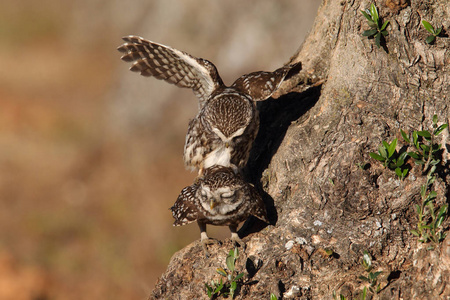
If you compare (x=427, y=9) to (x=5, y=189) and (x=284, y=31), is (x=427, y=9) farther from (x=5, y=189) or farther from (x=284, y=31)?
(x=5, y=189)

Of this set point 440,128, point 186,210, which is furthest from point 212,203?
point 440,128

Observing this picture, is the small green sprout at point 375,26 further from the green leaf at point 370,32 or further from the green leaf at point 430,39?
the green leaf at point 430,39

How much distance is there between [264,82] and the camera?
5652 millimetres

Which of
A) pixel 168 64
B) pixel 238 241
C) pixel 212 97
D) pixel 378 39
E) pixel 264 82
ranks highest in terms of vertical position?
pixel 168 64

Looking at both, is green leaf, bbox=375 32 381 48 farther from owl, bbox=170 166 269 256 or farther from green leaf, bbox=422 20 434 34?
owl, bbox=170 166 269 256

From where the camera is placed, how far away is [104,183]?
1265cm

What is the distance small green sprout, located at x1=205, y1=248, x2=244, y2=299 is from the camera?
13.8 feet

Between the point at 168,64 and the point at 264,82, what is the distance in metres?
1.18

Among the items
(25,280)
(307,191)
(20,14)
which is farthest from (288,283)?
(20,14)

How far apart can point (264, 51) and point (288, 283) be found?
8064mm

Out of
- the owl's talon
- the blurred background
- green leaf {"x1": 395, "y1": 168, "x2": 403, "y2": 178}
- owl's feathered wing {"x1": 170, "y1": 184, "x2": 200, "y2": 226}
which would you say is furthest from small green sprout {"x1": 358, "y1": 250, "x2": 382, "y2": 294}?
the blurred background

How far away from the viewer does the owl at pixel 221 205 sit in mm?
4699

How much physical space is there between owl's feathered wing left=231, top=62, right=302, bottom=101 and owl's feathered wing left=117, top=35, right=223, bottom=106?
37 cm

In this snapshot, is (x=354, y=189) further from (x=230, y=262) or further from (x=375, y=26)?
(x=375, y=26)
